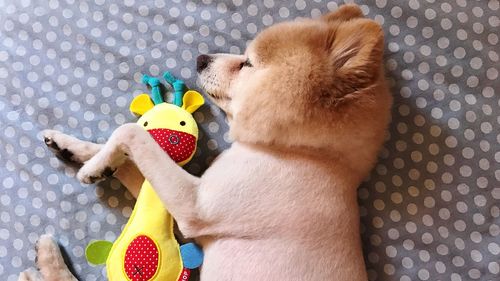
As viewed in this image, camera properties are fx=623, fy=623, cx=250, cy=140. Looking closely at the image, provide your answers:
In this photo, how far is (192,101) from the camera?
2018 mm

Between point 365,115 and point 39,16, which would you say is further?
point 39,16

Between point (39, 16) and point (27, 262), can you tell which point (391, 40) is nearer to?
point (39, 16)

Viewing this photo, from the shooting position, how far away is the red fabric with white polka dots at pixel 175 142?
187 cm

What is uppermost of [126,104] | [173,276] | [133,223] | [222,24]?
[222,24]

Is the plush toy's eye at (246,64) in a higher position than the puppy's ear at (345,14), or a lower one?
lower

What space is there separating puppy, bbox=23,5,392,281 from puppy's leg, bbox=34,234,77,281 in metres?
0.37

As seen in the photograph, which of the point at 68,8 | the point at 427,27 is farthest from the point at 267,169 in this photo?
the point at 68,8

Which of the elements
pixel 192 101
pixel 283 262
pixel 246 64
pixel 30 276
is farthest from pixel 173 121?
pixel 30 276

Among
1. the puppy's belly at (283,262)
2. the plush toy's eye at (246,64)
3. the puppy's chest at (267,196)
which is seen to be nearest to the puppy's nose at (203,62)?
the plush toy's eye at (246,64)

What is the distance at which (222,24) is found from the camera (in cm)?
211

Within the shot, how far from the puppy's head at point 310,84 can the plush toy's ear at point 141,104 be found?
1.10 ft

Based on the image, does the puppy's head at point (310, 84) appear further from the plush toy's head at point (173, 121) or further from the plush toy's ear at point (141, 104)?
the plush toy's ear at point (141, 104)

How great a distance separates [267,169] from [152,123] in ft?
1.31

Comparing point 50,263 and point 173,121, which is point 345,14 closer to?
point 173,121
